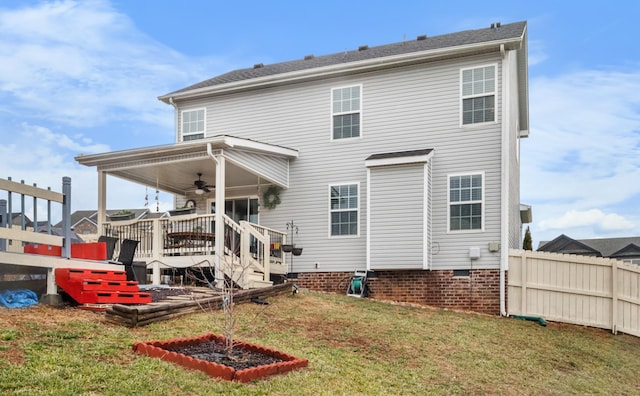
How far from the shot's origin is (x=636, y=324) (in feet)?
43.6

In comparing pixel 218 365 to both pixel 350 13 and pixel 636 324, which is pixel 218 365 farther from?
pixel 636 324

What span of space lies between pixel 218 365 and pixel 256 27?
8.37 metres

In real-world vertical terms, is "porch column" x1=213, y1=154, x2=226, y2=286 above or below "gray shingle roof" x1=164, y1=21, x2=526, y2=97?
below

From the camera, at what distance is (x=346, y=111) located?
15016mm

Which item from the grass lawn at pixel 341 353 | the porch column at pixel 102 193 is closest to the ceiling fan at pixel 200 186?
the porch column at pixel 102 193

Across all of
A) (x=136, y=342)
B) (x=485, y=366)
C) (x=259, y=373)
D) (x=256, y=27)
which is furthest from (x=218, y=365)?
(x=256, y=27)

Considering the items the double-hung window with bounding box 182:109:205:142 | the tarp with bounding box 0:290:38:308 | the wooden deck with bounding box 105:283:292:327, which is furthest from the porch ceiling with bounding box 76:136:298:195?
the tarp with bounding box 0:290:38:308

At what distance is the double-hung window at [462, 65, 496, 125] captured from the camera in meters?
13.5

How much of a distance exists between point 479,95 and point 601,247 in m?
29.1

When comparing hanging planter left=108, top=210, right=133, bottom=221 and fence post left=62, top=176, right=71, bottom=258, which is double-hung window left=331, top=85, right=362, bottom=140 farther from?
fence post left=62, top=176, right=71, bottom=258

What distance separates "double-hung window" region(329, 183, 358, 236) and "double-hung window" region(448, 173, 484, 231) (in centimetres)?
238

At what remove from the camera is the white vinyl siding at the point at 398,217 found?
13336 mm

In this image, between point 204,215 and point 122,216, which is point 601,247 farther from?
point 122,216

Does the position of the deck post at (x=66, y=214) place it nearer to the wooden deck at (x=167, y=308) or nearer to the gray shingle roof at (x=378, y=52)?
the wooden deck at (x=167, y=308)
